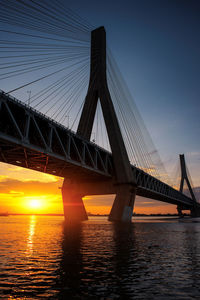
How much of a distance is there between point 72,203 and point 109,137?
16118mm

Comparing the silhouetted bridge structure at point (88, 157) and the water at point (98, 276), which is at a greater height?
the silhouetted bridge structure at point (88, 157)

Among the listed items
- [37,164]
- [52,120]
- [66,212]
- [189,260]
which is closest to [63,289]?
[189,260]

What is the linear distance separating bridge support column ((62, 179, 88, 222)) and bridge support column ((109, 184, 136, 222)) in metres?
8.37

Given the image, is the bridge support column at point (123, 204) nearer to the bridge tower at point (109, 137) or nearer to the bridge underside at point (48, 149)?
the bridge tower at point (109, 137)

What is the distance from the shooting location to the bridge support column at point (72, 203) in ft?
160

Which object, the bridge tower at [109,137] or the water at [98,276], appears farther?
the bridge tower at [109,137]

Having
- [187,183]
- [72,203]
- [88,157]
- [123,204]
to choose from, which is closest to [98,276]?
[123,204]

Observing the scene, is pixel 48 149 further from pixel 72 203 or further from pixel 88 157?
pixel 72 203

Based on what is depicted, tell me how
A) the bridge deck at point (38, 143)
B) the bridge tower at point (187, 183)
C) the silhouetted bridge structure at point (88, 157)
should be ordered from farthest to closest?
the bridge tower at point (187, 183) < the silhouetted bridge structure at point (88, 157) < the bridge deck at point (38, 143)

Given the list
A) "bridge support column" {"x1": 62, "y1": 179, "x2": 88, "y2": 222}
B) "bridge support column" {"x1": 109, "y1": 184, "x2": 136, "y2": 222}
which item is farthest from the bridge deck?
"bridge support column" {"x1": 109, "y1": 184, "x2": 136, "y2": 222}

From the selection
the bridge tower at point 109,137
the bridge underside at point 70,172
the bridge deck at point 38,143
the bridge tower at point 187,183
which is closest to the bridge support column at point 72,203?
the bridge tower at point 109,137

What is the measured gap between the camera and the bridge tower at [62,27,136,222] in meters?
42.0

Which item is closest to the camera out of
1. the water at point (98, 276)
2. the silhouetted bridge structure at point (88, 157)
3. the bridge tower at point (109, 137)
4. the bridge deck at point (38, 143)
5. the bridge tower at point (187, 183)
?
the water at point (98, 276)

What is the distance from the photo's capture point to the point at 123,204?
42406 mm
